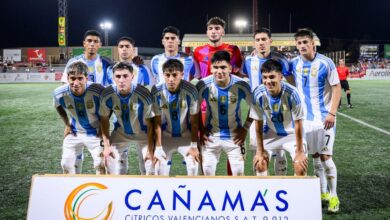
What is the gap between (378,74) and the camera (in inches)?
1236

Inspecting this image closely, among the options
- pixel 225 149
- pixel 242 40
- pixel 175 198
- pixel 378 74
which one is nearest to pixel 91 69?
pixel 225 149

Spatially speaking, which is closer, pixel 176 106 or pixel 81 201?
pixel 81 201

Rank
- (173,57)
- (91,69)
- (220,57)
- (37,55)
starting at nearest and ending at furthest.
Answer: (220,57) → (173,57) → (91,69) → (37,55)

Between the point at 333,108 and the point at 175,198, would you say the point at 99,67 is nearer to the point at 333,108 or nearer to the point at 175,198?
the point at 175,198

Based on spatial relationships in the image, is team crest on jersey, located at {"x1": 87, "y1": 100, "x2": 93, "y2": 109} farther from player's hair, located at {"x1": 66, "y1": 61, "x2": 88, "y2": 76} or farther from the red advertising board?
the red advertising board

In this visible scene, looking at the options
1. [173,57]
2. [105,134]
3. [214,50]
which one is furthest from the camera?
[173,57]

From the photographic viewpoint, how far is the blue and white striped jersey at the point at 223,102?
407cm

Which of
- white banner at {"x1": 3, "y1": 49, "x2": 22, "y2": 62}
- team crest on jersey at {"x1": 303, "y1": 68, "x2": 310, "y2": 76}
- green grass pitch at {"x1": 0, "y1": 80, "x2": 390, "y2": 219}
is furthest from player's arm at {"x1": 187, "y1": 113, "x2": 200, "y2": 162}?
white banner at {"x1": 3, "y1": 49, "x2": 22, "y2": 62}

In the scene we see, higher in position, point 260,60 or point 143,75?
point 260,60

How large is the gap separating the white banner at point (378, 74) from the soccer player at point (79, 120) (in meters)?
30.7

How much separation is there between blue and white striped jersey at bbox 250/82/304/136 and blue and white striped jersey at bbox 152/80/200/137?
600 millimetres

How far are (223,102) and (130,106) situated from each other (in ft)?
3.08

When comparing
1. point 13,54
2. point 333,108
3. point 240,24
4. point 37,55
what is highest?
point 240,24

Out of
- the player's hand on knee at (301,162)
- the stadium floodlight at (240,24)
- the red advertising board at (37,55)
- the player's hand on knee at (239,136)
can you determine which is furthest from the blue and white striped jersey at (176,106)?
the stadium floodlight at (240,24)
